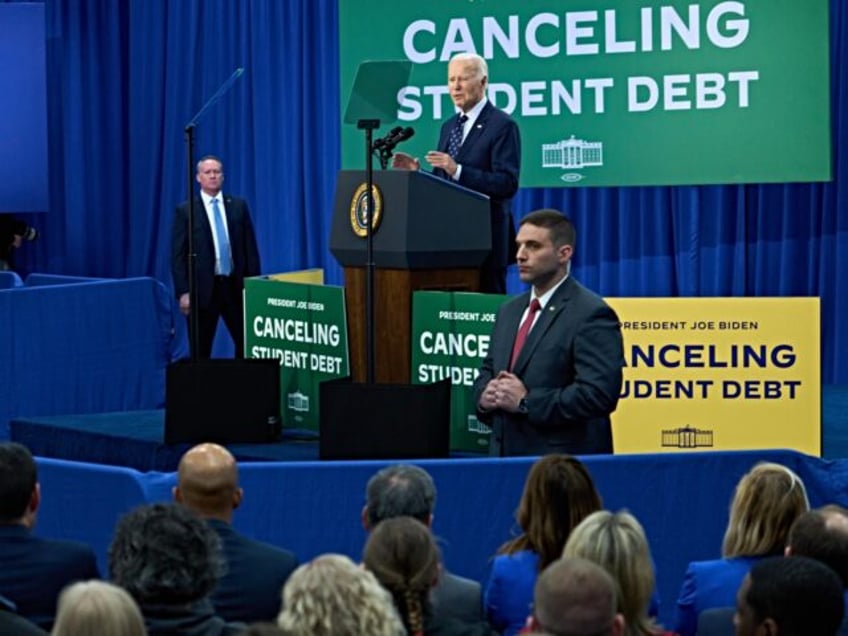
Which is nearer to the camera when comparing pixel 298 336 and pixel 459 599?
pixel 459 599

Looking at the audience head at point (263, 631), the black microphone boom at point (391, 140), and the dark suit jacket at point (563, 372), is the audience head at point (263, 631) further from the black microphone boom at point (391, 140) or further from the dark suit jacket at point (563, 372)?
the black microphone boom at point (391, 140)

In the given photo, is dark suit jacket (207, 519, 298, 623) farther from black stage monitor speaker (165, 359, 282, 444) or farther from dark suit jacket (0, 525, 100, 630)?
black stage monitor speaker (165, 359, 282, 444)

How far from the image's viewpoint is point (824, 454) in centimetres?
852

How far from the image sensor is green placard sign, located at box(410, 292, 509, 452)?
8039mm

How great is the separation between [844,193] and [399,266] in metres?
4.42

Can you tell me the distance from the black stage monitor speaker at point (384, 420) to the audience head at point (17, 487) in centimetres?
277

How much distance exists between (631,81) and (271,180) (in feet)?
12.4

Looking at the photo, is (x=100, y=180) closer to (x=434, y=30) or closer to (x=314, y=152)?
(x=314, y=152)

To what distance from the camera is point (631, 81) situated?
11297mm

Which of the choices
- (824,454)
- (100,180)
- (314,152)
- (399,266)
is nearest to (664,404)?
(824,454)

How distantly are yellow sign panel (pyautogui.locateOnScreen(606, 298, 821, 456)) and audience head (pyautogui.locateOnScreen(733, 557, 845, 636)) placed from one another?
181 inches

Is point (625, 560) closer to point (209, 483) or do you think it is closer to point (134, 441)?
point (209, 483)

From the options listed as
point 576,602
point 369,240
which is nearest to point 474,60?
point 369,240

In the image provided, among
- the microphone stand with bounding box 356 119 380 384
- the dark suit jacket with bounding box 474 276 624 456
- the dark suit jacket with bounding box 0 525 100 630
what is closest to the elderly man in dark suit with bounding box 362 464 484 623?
the dark suit jacket with bounding box 0 525 100 630
